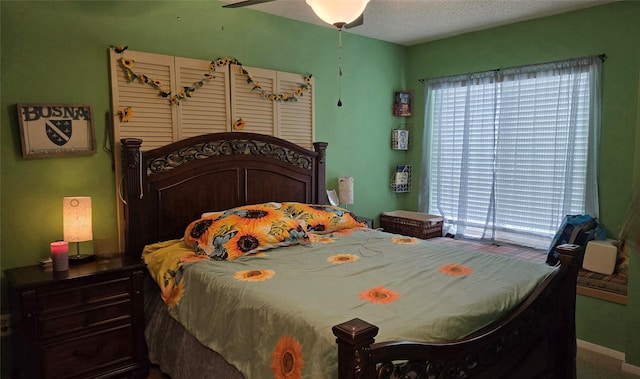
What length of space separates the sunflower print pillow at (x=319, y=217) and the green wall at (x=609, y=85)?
1.82 meters

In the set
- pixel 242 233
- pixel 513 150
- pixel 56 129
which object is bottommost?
pixel 242 233

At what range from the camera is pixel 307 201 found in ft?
12.6

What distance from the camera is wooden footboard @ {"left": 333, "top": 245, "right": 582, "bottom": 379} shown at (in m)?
1.29

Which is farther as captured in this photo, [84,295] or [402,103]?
[402,103]

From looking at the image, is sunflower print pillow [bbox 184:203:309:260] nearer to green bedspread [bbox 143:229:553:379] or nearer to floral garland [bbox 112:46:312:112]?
green bedspread [bbox 143:229:553:379]

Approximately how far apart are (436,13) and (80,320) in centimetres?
344

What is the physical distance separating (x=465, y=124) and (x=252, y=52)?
7.25 feet

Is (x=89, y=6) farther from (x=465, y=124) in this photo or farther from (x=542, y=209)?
(x=542, y=209)

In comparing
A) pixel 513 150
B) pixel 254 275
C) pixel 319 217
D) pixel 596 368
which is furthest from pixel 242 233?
pixel 513 150

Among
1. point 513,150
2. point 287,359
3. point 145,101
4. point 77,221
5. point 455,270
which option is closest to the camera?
point 287,359

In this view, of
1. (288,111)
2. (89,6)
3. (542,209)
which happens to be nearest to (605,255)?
(542,209)

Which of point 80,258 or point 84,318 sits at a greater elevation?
point 80,258

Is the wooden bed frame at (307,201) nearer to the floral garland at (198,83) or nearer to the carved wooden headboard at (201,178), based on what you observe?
the carved wooden headboard at (201,178)

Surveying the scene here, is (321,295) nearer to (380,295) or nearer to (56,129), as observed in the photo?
(380,295)
